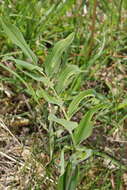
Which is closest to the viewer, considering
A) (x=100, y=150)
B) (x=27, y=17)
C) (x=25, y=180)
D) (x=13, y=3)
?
(x=25, y=180)

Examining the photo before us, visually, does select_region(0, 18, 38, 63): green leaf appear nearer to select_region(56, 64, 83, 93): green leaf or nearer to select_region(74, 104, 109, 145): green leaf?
select_region(56, 64, 83, 93): green leaf

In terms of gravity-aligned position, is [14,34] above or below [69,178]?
above

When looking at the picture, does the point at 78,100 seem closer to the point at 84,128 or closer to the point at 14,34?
the point at 84,128

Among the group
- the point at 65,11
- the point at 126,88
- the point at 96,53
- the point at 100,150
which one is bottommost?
the point at 100,150

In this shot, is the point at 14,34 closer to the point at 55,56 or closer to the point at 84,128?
the point at 55,56

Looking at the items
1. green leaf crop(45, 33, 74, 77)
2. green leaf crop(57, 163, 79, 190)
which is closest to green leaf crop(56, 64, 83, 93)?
green leaf crop(45, 33, 74, 77)

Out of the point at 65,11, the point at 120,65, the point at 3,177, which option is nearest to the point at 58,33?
the point at 65,11

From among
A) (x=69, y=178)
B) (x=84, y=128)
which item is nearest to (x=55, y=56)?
(x=84, y=128)

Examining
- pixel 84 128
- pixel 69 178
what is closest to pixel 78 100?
pixel 84 128

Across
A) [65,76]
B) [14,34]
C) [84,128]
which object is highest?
[14,34]

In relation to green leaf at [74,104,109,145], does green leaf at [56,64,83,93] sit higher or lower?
higher

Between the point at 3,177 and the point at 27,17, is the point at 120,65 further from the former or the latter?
the point at 3,177
